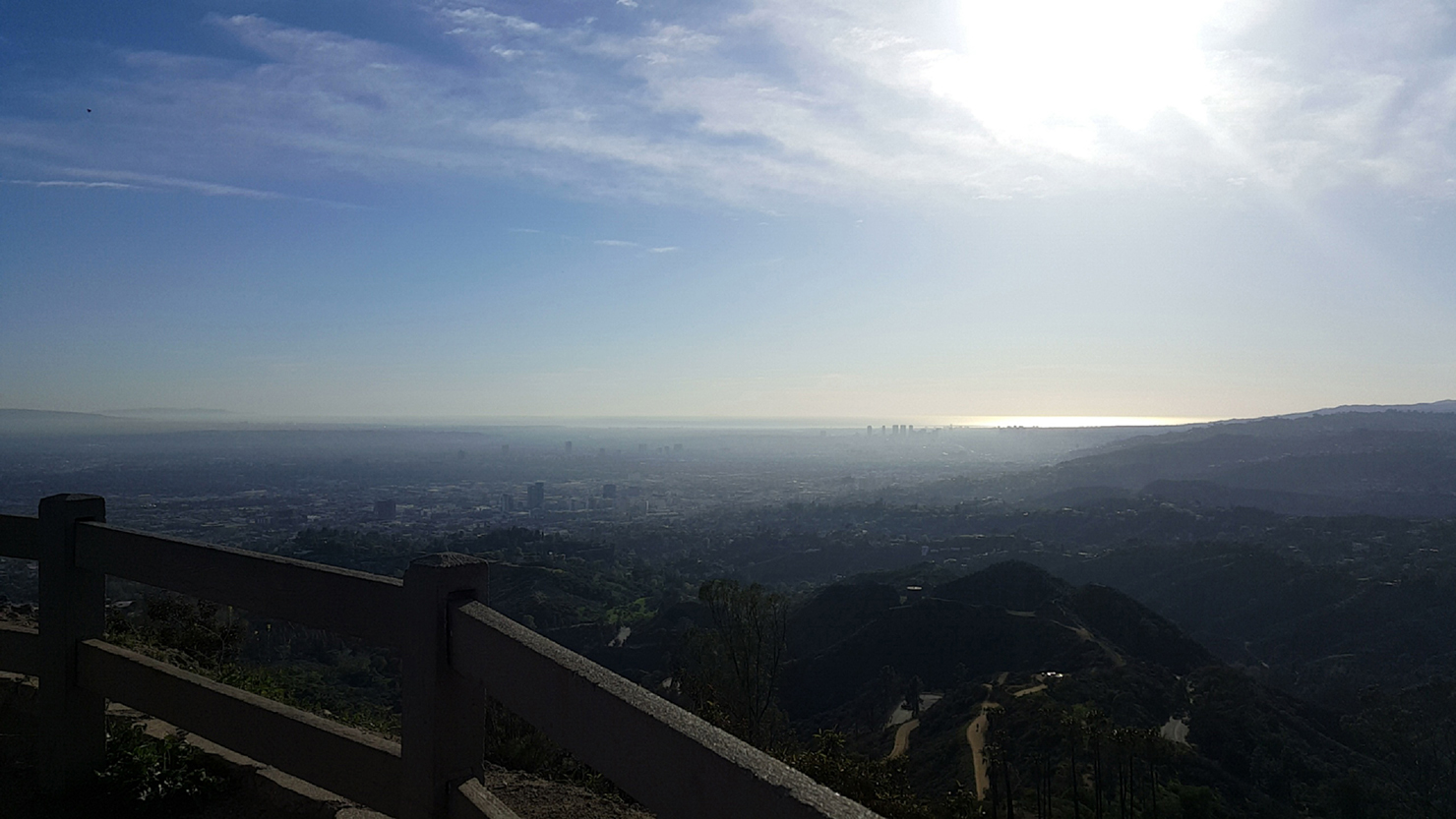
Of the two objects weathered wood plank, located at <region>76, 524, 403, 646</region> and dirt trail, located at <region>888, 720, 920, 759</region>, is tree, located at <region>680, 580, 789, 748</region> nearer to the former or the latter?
weathered wood plank, located at <region>76, 524, 403, 646</region>

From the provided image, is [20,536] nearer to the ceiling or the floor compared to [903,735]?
nearer to the ceiling

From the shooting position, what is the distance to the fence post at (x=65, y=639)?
9.96 feet

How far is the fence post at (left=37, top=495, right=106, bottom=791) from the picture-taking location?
3037 mm

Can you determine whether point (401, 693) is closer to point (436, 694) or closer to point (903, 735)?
point (436, 694)

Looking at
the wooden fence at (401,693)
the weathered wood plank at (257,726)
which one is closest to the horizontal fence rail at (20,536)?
the wooden fence at (401,693)

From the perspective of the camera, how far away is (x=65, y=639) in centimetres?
306

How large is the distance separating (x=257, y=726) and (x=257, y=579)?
0.53 m

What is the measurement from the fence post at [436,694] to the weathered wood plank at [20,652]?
2.21 m

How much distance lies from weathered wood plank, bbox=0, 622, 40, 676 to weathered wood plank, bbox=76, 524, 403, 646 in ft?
1.63

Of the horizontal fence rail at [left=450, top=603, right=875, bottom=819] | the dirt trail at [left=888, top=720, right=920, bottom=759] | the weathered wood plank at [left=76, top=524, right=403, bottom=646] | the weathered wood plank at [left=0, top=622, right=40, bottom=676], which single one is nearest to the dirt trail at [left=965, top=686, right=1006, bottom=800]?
the dirt trail at [left=888, top=720, right=920, bottom=759]

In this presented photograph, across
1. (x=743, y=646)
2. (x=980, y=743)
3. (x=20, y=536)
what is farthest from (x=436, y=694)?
(x=980, y=743)

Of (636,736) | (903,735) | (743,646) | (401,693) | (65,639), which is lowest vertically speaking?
(903,735)

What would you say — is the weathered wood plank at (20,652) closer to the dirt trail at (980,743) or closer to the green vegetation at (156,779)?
the green vegetation at (156,779)

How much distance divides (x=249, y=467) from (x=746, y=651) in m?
110
